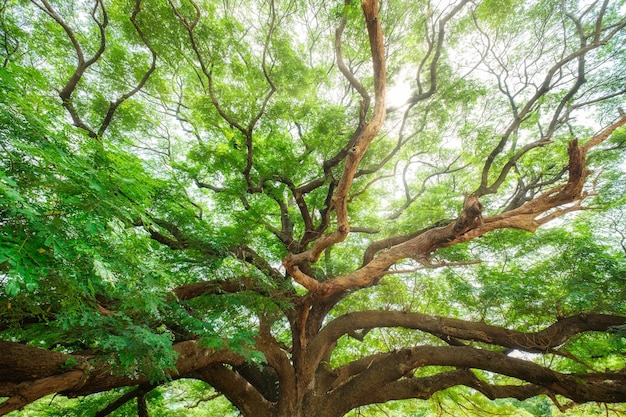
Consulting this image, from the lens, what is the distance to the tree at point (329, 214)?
10.5 ft

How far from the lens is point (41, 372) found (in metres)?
2.62

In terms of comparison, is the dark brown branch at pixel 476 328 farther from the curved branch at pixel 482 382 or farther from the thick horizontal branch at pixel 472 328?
the curved branch at pixel 482 382

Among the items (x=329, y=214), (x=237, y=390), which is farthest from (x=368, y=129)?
(x=237, y=390)

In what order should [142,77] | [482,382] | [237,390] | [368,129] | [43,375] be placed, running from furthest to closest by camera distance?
[142,77]
[482,382]
[237,390]
[368,129]
[43,375]

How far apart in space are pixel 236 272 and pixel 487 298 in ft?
14.4

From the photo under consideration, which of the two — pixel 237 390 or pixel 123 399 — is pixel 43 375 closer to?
pixel 237 390

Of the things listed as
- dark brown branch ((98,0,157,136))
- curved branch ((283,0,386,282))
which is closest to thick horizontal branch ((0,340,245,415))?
curved branch ((283,0,386,282))

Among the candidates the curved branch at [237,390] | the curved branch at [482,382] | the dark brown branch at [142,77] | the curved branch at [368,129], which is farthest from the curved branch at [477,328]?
the dark brown branch at [142,77]

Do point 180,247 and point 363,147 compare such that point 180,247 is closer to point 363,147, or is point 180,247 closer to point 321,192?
point 321,192

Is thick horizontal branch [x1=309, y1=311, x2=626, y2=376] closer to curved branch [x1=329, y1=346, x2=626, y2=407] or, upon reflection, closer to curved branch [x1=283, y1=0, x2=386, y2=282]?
curved branch [x1=329, y1=346, x2=626, y2=407]

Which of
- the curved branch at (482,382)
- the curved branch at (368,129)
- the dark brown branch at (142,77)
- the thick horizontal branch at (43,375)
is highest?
the dark brown branch at (142,77)

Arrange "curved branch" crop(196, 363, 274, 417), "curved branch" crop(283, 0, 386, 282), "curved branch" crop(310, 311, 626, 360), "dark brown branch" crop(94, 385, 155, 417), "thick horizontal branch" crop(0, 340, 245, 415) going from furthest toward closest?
"dark brown branch" crop(94, 385, 155, 417), "curved branch" crop(196, 363, 274, 417), "curved branch" crop(310, 311, 626, 360), "curved branch" crop(283, 0, 386, 282), "thick horizontal branch" crop(0, 340, 245, 415)

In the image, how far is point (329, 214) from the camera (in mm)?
5125

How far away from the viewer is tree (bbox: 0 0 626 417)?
126 inches
